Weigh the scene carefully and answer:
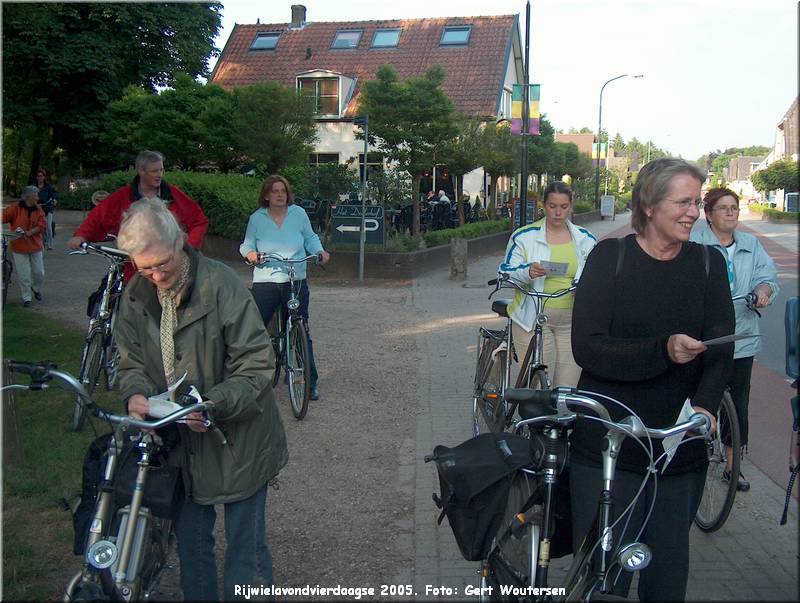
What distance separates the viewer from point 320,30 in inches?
1708

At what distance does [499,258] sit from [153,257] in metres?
22.1

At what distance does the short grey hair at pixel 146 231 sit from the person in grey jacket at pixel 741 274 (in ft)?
11.2

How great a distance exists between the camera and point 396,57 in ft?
132

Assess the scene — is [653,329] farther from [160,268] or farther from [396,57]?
[396,57]

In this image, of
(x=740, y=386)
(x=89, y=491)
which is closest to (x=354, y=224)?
(x=740, y=386)

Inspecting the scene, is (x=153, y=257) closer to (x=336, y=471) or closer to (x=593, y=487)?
(x=593, y=487)

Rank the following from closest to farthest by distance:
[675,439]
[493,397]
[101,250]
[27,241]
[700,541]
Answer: [675,439], [700,541], [493,397], [101,250], [27,241]

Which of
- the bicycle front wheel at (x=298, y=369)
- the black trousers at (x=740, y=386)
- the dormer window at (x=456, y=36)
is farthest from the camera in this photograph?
the dormer window at (x=456, y=36)

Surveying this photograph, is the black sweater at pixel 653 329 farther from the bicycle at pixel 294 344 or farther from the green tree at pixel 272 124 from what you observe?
the green tree at pixel 272 124

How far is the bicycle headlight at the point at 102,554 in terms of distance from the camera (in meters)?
2.91

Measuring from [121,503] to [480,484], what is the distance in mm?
1320

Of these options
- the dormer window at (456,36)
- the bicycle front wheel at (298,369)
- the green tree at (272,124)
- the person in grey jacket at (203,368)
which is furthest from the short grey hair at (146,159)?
the dormer window at (456,36)

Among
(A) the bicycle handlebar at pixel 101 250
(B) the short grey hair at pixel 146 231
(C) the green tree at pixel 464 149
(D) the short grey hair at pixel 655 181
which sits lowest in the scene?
(A) the bicycle handlebar at pixel 101 250

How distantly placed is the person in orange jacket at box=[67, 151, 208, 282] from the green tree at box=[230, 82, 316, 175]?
1863cm
